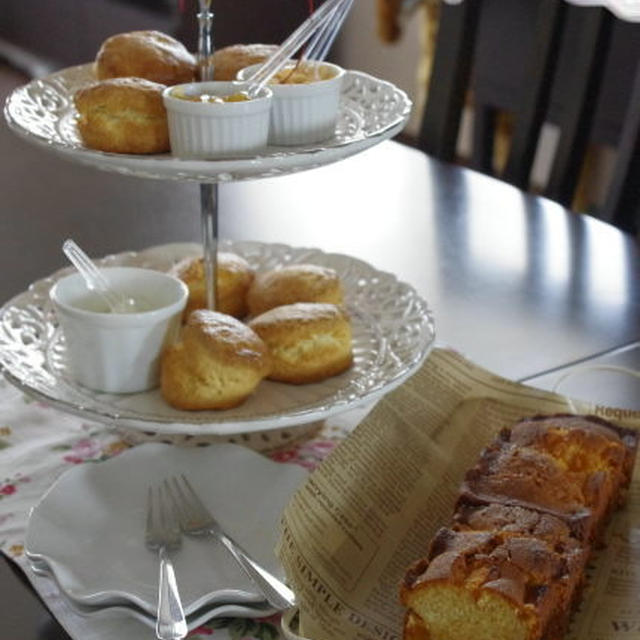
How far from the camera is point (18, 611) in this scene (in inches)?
30.6

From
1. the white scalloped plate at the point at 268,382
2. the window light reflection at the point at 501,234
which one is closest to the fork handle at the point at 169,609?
the white scalloped plate at the point at 268,382

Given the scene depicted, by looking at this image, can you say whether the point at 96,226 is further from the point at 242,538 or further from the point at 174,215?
the point at 242,538

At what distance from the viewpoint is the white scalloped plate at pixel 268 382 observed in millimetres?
845

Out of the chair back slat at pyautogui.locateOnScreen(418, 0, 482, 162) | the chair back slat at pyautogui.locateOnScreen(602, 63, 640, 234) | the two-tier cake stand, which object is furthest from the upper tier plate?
the chair back slat at pyautogui.locateOnScreen(418, 0, 482, 162)

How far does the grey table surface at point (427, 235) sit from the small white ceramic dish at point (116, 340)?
30 centimetres

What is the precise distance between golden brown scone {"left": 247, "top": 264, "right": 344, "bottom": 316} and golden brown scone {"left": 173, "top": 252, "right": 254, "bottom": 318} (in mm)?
11

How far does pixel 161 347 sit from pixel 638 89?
2.84 ft

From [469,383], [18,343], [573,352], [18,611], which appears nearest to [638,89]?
[573,352]

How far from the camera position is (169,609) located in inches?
29.2

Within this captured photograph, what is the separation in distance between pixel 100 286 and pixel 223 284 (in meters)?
0.11

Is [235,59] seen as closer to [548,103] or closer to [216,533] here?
[216,533]

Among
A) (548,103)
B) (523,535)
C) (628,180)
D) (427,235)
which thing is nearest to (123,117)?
(523,535)

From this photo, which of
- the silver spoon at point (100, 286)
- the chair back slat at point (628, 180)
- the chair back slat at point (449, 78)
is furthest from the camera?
the chair back slat at point (449, 78)

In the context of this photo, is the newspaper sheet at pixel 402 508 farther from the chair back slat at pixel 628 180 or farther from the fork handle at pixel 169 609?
the chair back slat at pixel 628 180
